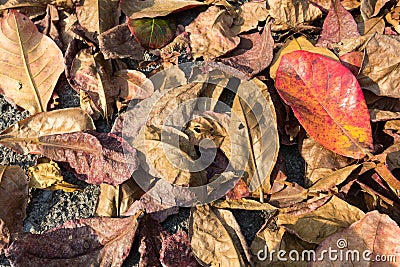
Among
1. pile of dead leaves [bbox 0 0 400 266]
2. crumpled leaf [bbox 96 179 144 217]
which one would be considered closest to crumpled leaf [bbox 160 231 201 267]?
pile of dead leaves [bbox 0 0 400 266]

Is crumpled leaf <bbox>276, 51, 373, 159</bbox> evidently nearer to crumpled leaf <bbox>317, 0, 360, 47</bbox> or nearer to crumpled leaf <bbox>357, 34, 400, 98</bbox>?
crumpled leaf <bbox>357, 34, 400, 98</bbox>

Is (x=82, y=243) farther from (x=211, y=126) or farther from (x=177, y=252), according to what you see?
(x=211, y=126)

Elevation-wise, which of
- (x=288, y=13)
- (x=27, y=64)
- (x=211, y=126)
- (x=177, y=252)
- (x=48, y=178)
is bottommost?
(x=177, y=252)

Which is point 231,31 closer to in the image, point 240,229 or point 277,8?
point 277,8

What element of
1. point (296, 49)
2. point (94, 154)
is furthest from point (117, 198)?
point (296, 49)

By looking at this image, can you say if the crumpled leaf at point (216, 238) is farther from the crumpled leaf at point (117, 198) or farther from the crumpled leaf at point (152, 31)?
the crumpled leaf at point (152, 31)

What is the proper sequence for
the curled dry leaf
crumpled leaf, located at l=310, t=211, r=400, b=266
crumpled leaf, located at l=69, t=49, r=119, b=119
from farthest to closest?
crumpled leaf, located at l=69, t=49, r=119, b=119 → the curled dry leaf → crumpled leaf, located at l=310, t=211, r=400, b=266
